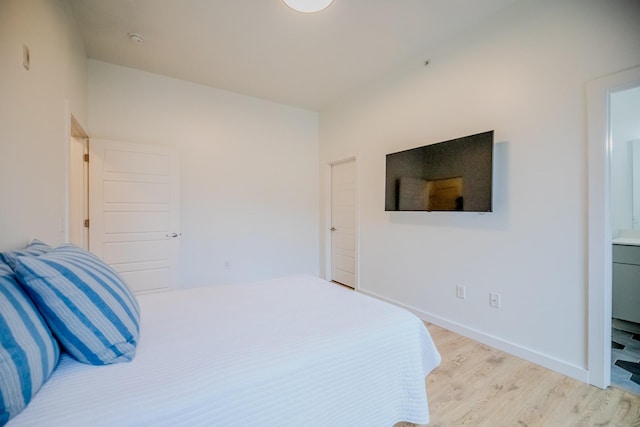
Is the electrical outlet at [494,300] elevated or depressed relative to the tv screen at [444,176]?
depressed

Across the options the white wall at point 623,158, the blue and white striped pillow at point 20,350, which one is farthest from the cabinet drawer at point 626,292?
the blue and white striped pillow at point 20,350

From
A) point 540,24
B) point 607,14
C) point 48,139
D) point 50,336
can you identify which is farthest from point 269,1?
point 50,336

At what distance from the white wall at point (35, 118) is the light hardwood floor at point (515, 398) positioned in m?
2.45

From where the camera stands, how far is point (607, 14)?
1.77m

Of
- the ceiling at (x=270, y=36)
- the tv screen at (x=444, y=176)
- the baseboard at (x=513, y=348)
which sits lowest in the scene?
the baseboard at (x=513, y=348)

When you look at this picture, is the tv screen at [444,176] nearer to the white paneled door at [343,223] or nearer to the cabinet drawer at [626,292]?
the white paneled door at [343,223]

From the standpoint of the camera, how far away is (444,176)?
8.55 ft

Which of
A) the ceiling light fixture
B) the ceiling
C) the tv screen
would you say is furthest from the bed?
the ceiling

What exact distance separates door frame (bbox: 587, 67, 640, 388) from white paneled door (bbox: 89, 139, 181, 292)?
3.89 meters

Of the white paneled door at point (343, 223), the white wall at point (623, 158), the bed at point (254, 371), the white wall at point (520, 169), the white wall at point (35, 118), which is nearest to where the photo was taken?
the bed at point (254, 371)

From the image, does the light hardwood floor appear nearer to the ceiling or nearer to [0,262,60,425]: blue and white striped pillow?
[0,262,60,425]: blue and white striped pillow

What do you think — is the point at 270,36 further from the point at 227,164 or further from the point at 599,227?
the point at 599,227

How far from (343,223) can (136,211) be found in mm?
2692

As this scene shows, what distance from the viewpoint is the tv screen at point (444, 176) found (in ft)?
7.50
